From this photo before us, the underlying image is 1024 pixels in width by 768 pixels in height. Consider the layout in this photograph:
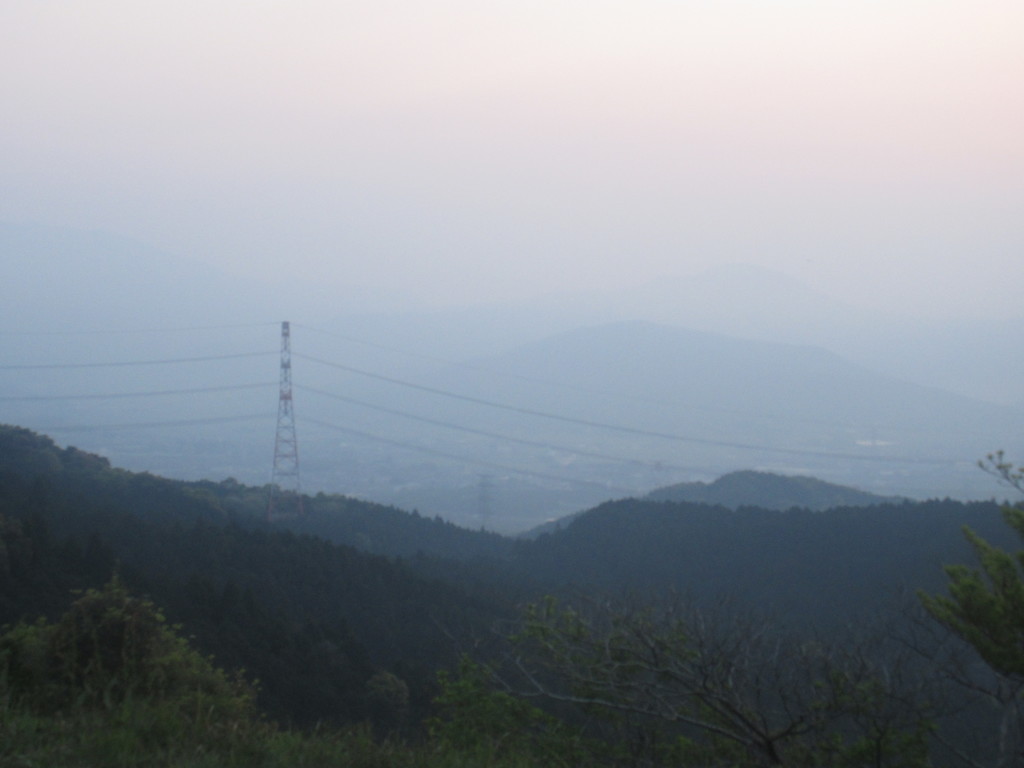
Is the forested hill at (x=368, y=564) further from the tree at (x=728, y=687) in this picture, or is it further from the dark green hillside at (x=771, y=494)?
the dark green hillside at (x=771, y=494)

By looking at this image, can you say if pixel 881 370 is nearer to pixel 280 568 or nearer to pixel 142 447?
pixel 142 447

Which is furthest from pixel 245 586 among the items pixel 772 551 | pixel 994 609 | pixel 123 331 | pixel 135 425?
pixel 123 331

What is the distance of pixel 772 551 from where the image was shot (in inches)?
1305

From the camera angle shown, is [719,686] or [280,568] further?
[280,568]

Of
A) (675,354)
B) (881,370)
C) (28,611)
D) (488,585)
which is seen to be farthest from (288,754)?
(881,370)

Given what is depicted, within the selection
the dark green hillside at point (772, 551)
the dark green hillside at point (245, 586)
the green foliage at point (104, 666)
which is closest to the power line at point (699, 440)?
the dark green hillside at point (772, 551)

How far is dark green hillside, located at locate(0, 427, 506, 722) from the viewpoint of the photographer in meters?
15.4

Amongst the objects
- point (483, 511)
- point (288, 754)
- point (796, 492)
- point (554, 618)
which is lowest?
point (483, 511)

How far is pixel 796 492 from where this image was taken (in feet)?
169

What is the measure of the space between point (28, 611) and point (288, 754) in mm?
11413

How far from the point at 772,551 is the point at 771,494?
1941 centimetres

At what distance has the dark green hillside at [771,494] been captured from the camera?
49969 mm

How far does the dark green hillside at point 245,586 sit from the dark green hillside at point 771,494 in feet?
93.3

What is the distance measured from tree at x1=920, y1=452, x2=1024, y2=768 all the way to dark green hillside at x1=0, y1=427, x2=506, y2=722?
582 cm
